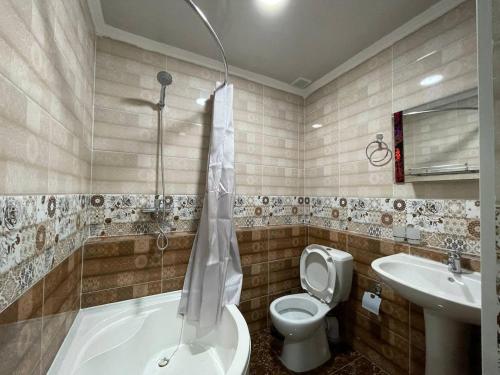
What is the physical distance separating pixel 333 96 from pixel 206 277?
1912mm

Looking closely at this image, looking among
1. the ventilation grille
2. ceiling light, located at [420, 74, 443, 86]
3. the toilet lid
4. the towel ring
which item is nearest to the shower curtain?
the toilet lid

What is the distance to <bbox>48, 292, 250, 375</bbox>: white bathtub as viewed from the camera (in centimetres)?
104

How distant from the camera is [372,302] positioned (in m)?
1.41

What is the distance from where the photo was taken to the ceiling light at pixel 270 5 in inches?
48.4

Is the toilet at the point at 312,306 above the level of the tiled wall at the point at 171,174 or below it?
below

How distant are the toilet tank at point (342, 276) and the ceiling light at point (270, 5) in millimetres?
1759

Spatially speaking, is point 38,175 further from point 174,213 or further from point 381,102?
point 381,102

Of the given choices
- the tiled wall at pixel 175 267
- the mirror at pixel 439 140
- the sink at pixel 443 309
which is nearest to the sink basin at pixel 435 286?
the sink at pixel 443 309

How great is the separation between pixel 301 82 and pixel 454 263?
1.86 metres

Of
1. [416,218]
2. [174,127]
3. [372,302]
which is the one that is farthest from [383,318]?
[174,127]

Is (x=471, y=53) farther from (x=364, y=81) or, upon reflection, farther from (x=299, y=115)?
(x=299, y=115)

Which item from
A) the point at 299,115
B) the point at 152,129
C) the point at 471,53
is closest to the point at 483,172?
the point at 471,53

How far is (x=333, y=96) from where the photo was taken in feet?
6.40

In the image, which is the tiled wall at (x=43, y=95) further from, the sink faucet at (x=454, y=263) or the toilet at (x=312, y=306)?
the sink faucet at (x=454, y=263)
